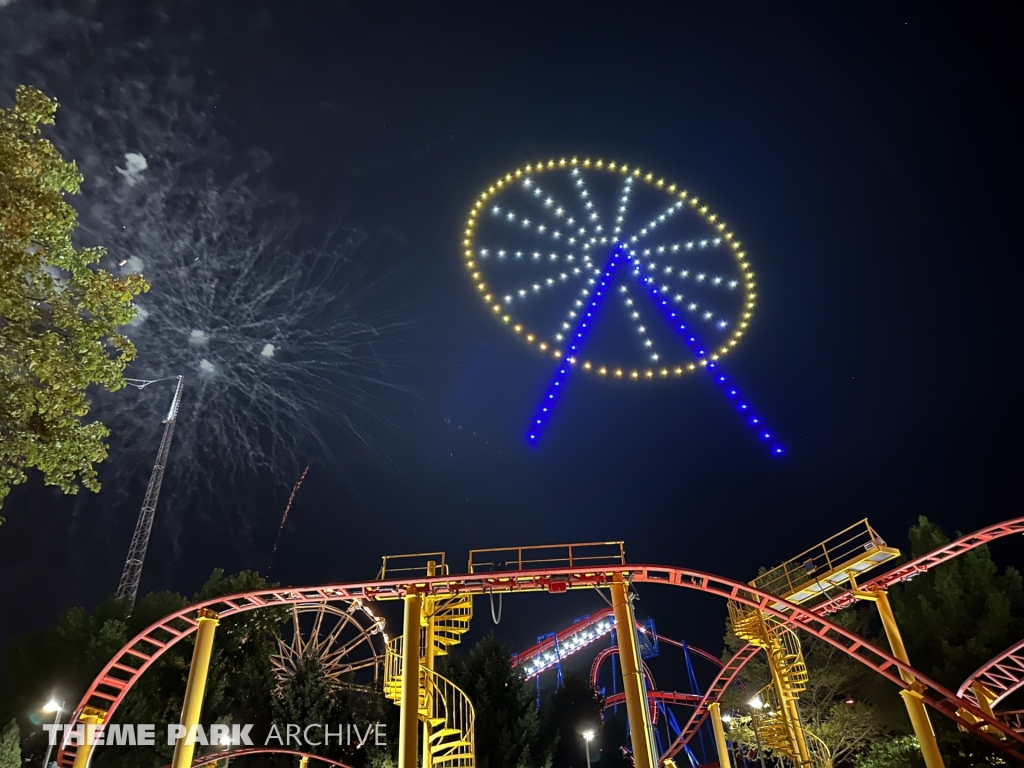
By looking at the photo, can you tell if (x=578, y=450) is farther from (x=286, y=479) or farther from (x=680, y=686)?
(x=286, y=479)

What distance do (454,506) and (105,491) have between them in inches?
1167

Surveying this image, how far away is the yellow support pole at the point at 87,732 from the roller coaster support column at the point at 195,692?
7.03 feet

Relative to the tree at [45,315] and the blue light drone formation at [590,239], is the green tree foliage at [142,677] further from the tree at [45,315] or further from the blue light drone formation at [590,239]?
the blue light drone formation at [590,239]

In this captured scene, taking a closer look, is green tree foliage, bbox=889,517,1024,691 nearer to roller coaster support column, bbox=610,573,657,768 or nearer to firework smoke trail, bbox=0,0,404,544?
roller coaster support column, bbox=610,573,657,768

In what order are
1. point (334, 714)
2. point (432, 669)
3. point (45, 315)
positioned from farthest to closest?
point (334, 714)
point (432, 669)
point (45, 315)

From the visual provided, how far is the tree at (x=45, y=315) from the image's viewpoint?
9.55 metres

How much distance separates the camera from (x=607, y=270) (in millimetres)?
29188

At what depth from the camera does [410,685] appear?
13344 millimetres

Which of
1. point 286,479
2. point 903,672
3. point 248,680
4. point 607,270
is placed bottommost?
point 903,672

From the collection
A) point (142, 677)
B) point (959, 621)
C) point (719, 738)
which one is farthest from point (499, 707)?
point (959, 621)

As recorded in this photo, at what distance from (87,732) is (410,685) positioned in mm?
8309

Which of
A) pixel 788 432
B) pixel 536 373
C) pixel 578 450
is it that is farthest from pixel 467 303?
pixel 788 432

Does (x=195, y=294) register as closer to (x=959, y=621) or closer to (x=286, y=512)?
(x=286, y=512)

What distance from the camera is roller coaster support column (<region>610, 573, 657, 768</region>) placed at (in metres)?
12.1
